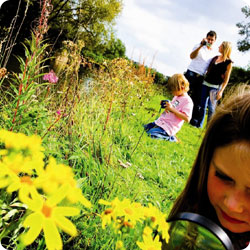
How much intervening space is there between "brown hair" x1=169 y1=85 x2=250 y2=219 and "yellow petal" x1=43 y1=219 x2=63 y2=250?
3.25 feet

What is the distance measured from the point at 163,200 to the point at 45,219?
2.10m

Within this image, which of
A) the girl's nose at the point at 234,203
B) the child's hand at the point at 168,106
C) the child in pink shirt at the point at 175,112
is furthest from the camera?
the child in pink shirt at the point at 175,112

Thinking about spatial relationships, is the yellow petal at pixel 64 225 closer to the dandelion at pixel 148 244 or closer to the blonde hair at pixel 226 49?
the dandelion at pixel 148 244

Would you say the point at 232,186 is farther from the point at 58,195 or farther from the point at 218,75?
the point at 218,75

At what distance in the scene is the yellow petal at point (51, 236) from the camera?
36 centimetres

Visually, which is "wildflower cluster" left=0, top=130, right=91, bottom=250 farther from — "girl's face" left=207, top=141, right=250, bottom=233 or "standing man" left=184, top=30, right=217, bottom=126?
"standing man" left=184, top=30, right=217, bottom=126

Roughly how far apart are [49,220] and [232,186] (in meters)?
0.87

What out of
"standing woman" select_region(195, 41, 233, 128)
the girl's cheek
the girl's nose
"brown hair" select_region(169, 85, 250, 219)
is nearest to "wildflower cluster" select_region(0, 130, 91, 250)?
the girl's nose

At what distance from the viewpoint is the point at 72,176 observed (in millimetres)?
436

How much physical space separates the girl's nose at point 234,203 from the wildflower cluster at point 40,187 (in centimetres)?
76

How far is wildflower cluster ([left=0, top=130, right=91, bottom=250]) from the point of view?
368 millimetres

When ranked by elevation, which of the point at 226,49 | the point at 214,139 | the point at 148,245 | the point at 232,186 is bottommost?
the point at 148,245

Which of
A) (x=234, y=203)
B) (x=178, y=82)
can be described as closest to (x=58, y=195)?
(x=234, y=203)

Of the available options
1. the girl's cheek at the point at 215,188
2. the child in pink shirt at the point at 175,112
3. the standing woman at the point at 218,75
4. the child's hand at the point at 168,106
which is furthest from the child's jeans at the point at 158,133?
the girl's cheek at the point at 215,188
